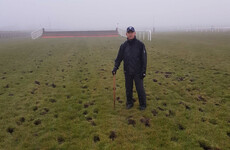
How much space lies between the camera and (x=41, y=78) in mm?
9773

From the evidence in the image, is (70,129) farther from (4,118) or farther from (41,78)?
(41,78)

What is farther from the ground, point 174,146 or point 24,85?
point 24,85

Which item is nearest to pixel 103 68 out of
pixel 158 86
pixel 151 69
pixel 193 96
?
pixel 151 69

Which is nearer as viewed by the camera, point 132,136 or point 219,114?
point 132,136

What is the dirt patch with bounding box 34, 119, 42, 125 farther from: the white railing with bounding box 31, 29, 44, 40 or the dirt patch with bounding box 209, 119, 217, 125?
the white railing with bounding box 31, 29, 44, 40

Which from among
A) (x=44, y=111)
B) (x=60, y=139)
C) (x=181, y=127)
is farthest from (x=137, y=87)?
(x=44, y=111)

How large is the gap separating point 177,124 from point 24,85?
6.93m

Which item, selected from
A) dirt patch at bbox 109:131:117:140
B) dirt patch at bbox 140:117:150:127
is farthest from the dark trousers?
dirt patch at bbox 109:131:117:140

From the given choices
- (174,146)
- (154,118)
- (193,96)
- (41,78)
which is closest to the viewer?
(174,146)

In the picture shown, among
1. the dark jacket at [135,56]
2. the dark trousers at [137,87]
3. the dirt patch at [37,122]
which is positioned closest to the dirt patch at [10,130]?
the dirt patch at [37,122]

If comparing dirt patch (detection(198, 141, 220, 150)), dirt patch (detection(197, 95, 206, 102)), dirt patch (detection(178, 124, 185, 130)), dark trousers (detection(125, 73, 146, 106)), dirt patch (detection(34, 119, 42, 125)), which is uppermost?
dark trousers (detection(125, 73, 146, 106))

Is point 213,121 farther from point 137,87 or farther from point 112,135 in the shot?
point 112,135

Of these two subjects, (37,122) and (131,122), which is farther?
(37,122)

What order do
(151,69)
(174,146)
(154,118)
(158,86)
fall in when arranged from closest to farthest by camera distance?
1. (174,146)
2. (154,118)
3. (158,86)
4. (151,69)
